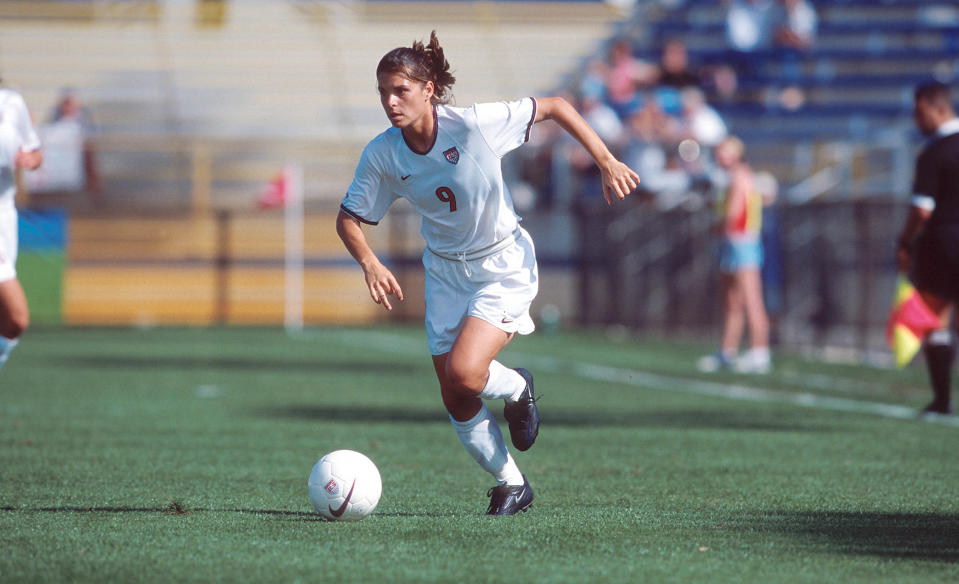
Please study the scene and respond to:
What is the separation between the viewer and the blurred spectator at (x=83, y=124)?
2305cm

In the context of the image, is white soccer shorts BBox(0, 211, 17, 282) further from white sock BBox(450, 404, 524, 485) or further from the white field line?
the white field line

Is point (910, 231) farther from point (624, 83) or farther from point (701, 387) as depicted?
point (624, 83)

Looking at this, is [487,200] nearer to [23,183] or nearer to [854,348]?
[854,348]

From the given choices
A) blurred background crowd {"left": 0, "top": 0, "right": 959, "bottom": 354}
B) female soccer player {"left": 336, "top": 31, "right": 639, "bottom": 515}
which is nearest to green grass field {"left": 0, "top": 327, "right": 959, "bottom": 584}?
female soccer player {"left": 336, "top": 31, "right": 639, "bottom": 515}

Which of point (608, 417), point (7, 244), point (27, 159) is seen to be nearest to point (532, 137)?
point (608, 417)

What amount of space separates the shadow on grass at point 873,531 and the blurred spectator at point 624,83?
16673 millimetres

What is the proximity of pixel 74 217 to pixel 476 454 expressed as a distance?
19.0m

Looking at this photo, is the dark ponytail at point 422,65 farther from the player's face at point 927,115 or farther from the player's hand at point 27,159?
the player's face at point 927,115

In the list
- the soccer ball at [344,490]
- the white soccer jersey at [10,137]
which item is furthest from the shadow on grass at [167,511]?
the white soccer jersey at [10,137]

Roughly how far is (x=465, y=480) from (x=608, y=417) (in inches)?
130

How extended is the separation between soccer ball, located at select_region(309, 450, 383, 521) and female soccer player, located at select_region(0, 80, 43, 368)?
2.60 metres

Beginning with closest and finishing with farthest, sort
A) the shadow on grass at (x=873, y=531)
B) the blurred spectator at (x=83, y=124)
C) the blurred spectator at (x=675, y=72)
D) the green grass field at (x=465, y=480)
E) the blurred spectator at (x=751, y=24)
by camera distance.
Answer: the green grass field at (x=465, y=480), the shadow on grass at (x=873, y=531), the blurred spectator at (x=675, y=72), the blurred spectator at (x=751, y=24), the blurred spectator at (x=83, y=124)


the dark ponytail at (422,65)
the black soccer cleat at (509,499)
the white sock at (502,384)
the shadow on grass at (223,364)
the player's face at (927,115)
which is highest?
→ the dark ponytail at (422,65)

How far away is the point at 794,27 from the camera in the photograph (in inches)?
873
